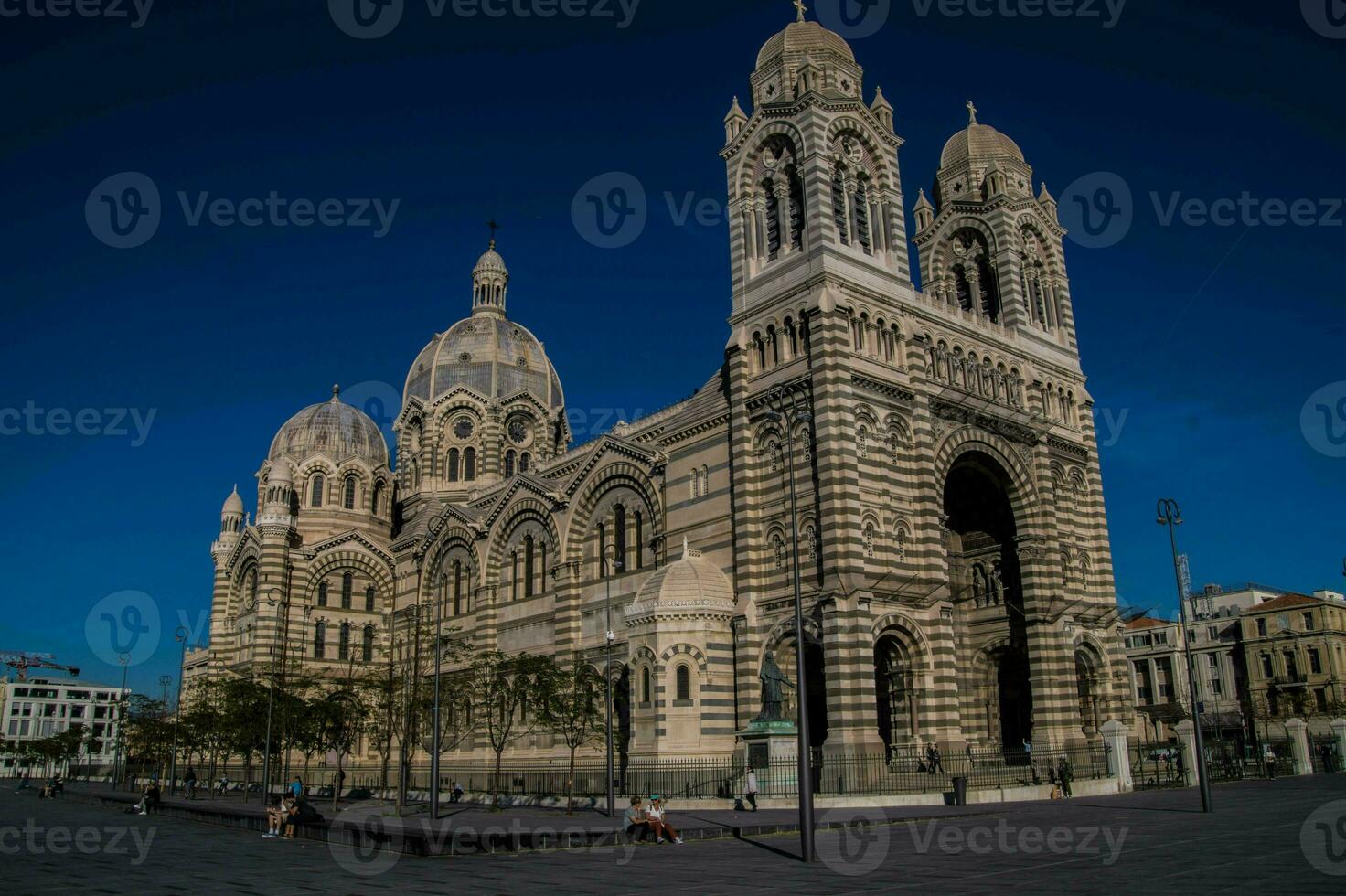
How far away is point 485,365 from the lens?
68062mm

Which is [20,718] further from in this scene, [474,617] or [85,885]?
[85,885]

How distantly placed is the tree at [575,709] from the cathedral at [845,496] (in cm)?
170

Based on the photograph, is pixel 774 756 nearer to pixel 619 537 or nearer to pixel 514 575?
pixel 619 537

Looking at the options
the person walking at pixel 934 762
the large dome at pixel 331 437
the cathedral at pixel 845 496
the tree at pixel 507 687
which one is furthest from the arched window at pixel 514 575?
the person walking at pixel 934 762

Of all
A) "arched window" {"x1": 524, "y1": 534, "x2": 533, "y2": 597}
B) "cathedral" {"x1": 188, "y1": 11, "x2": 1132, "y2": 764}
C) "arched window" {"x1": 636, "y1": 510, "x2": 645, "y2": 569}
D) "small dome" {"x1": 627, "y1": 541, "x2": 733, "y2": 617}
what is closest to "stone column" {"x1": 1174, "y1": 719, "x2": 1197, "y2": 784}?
"cathedral" {"x1": 188, "y1": 11, "x2": 1132, "y2": 764}

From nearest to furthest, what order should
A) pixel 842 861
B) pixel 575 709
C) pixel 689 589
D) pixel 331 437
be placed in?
1. pixel 842 861
2. pixel 575 709
3. pixel 689 589
4. pixel 331 437

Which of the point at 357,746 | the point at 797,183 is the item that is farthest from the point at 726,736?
the point at 357,746

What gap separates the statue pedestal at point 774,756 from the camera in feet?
106

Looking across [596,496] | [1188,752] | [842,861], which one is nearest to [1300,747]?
[1188,752]

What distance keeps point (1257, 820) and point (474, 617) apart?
135 feet

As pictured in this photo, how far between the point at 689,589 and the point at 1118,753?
56.1 ft

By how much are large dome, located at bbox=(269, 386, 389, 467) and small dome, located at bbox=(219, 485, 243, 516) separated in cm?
963

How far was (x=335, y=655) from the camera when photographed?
202 ft

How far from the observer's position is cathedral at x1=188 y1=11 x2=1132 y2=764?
3697cm
